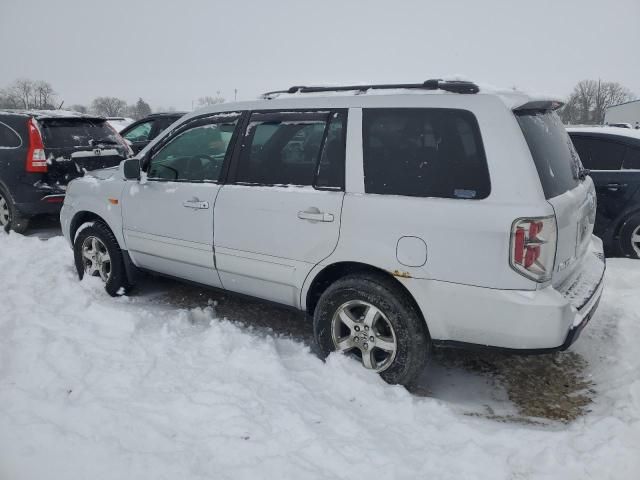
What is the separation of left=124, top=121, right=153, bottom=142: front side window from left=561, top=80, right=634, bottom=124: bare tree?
3342 inches

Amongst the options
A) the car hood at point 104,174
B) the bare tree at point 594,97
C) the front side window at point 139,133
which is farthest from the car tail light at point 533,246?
the bare tree at point 594,97

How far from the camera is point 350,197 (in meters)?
2.98

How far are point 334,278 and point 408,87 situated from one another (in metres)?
1.35

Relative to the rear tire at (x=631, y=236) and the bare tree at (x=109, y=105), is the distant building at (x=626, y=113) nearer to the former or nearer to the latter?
the rear tire at (x=631, y=236)

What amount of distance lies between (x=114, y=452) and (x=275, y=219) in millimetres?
1668

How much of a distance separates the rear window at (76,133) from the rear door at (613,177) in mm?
6680

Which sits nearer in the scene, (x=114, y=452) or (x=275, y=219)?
(x=114, y=452)

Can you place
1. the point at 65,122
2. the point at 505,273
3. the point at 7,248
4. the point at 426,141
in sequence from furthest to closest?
the point at 65,122
the point at 7,248
the point at 426,141
the point at 505,273

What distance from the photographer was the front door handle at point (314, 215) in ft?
9.98

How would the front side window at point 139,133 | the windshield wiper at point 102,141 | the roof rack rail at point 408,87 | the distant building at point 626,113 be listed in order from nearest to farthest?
the roof rack rail at point 408,87, the windshield wiper at point 102,141, the front side window at point 139,133, the distant building at point 626,113

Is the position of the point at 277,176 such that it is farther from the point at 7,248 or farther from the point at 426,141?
the point at 7,248

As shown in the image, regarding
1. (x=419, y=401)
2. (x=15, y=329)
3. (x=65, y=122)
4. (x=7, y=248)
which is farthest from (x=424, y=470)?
(x=65, y=122)

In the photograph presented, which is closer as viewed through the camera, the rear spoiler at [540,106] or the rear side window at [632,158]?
the rear spoiler at [540,106]

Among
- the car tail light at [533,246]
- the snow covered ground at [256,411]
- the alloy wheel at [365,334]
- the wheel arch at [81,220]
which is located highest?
the car tail light at [533,246]
